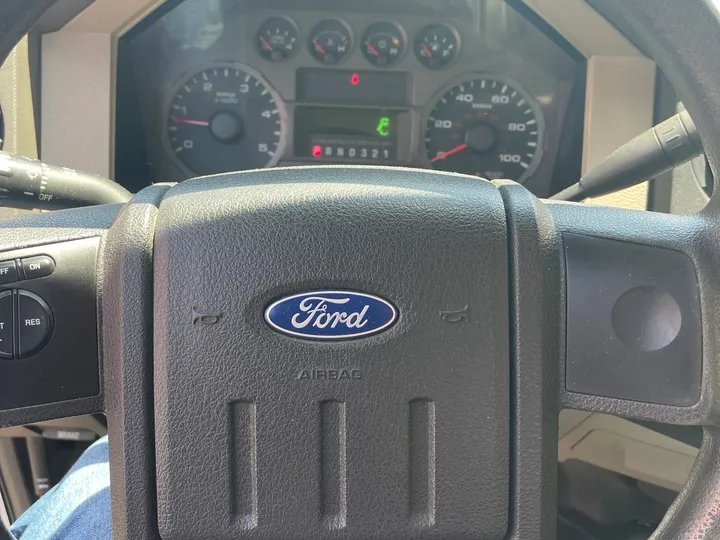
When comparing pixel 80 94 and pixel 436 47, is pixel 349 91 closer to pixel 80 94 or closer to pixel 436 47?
pixel 436 47

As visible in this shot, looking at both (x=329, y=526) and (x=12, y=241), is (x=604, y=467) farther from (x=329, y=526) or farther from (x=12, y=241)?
(x=12, y=241)

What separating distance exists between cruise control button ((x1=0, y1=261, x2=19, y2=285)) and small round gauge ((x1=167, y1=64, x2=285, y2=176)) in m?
0.96

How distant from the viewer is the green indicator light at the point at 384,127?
1547 mm

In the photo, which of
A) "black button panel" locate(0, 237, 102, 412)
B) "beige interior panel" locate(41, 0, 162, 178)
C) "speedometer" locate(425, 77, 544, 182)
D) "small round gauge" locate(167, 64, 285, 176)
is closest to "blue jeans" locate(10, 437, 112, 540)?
"black button panel" locate(0, 237, 102, 412)

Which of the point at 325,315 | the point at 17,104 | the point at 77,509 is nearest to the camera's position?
the point at 325,315

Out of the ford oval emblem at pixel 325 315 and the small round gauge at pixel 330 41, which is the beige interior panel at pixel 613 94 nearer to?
the small round gauge at pixel 330 41

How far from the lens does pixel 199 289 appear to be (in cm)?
58

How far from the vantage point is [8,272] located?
0.60 m

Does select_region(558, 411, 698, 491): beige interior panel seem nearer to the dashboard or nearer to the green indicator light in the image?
the dashboard

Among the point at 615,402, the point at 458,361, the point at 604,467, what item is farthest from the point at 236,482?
the point at 604,467

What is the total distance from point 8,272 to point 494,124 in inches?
45.0

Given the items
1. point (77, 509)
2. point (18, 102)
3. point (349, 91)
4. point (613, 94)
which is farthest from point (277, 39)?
point (77, 509)

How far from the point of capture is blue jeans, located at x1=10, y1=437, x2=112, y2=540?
919mm

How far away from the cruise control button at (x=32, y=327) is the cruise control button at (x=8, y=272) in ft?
0.06
